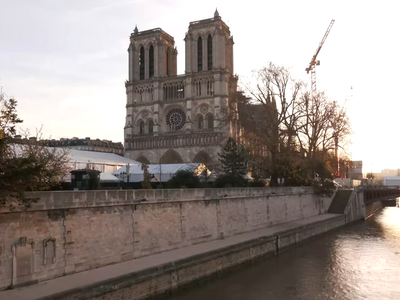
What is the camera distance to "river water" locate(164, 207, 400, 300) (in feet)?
51.4

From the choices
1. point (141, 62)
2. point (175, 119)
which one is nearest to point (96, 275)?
point (175, 119)

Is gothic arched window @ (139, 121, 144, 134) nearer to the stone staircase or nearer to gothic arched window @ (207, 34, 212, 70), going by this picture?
gothic arched window @ (207, 34, 212, 70)

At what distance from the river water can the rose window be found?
46.0 meters

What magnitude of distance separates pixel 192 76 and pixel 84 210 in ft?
188

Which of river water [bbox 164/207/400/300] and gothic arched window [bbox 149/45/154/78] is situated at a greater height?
gothic arched window [bbox 149/45/154/78]

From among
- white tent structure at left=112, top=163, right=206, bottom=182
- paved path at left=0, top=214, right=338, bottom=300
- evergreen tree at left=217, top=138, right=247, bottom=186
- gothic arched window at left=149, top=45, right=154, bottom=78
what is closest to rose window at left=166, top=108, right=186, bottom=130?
gothic arched window at left=149, top=45, right=154, bottom=78

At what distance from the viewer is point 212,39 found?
69938mm

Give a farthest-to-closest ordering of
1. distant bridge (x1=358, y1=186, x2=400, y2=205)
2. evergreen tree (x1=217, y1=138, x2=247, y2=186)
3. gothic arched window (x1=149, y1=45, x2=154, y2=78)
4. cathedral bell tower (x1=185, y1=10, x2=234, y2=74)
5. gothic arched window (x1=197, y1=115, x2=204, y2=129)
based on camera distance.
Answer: gothic arched window (x1=149, y1=45, x2=154, y2=78) < gothic arched window (x1=197, y1=115, x2=204, y2=129) < cathedral bell tower (x1=185, y1=10, x2=234, y2=74) < distant bridge (x1=358, y1=186, x2=400, y2=205) < evergreen tree (x1=217, y1=138, x2=247, y2=186)

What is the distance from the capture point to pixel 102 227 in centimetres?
1577

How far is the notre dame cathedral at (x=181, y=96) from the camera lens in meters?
67.6

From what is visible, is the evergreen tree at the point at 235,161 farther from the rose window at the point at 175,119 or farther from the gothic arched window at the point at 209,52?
the gothic arched window at the point at 209,52

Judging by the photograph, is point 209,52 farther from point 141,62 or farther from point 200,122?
point 141,62

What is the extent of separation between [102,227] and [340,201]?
3590cm

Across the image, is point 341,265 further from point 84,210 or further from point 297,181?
point 297,181
